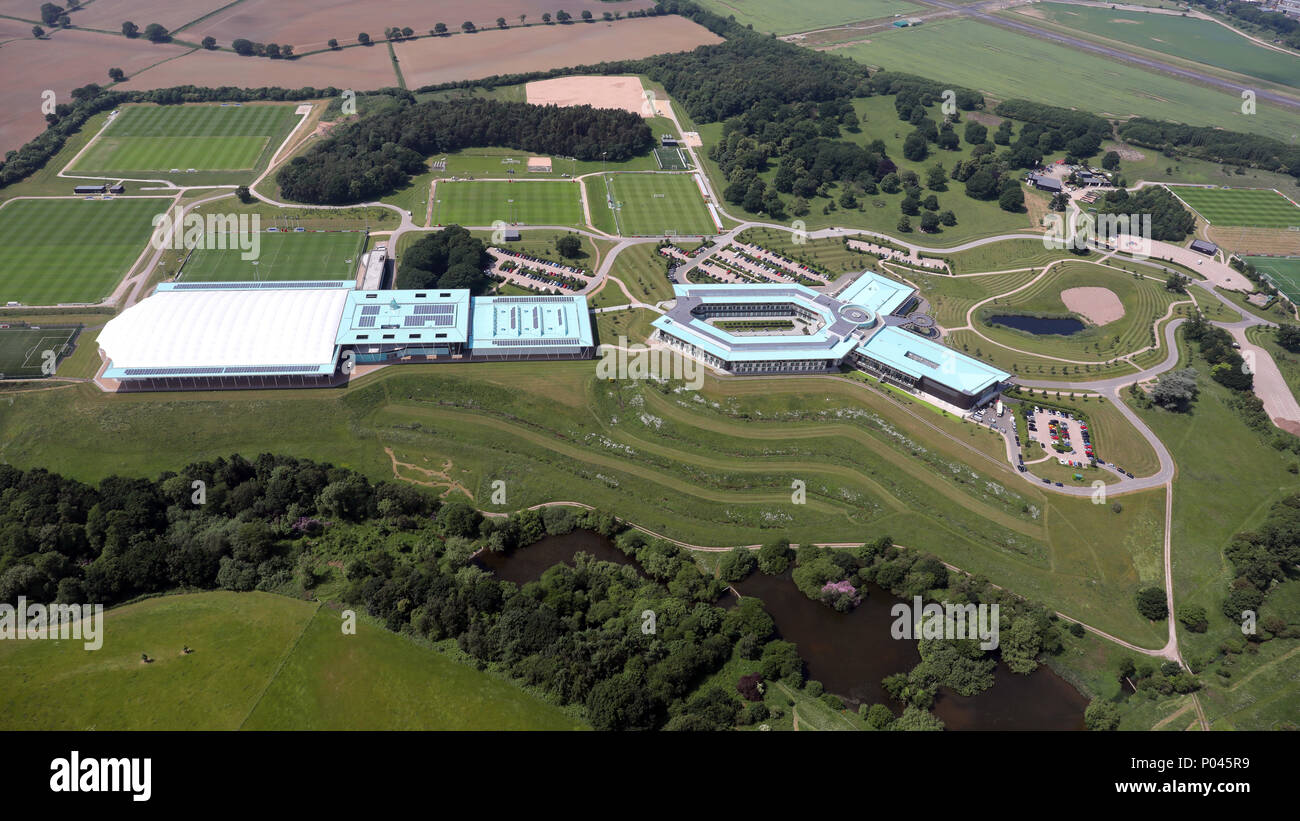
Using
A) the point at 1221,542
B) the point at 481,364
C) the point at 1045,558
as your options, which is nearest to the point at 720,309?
the point at 481,364

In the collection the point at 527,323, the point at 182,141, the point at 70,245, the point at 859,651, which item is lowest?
the point at 859,651

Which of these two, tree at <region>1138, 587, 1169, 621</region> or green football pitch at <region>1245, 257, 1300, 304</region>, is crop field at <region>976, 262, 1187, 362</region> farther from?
tree at <region>1138, 587, 1169, 621</region>

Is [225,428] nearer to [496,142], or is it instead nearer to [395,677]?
[395,677]

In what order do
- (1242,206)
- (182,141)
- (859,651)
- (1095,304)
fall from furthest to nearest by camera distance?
(182,141), (1242,206), (1095,304), (859,651)

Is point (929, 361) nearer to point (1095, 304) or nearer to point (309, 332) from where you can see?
point (1095, 304)

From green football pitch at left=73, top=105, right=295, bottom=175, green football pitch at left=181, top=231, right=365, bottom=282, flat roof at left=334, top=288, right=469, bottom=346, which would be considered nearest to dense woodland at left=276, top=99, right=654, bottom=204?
green football pitch at left=73, top=105, right=295, bottom=175

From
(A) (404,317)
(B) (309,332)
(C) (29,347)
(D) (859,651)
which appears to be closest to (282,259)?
(B) (309,332)
